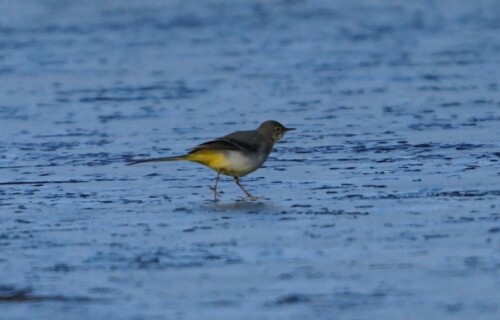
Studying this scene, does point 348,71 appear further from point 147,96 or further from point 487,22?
point 487,22

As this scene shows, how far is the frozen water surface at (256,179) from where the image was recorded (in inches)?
309

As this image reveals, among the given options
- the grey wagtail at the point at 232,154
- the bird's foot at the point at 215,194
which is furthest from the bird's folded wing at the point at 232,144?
the bird's foot at the point at 215,194

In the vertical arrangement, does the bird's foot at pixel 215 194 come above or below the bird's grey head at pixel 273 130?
below

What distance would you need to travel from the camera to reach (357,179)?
11.7 meters

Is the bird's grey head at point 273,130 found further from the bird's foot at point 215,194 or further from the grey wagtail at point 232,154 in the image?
the bird's foot at point 215,194

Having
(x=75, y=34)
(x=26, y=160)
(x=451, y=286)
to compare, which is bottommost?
(x=451, y=286)

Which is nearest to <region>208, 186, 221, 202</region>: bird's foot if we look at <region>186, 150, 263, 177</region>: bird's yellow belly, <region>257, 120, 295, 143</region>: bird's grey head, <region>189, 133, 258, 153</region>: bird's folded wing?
→ <region>186, 150, 263, 177</region>: bird's yellow belly

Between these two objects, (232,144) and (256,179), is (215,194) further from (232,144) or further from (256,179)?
(256,179)

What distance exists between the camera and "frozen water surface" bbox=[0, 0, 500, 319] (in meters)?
7.84

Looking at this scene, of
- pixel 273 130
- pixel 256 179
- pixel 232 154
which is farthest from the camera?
pixel 256 179

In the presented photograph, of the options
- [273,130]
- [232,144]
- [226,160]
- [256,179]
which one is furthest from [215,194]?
[256,179]

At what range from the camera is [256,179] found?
1227cm

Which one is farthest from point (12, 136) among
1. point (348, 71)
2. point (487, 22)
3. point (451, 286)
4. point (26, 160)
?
point (487, 22)

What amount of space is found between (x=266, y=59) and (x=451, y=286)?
14.2 metres
